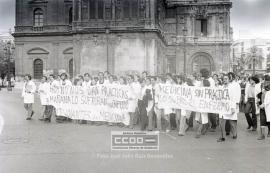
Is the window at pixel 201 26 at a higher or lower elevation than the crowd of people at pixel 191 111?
higher

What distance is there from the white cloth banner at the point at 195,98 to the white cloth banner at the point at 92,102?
1.64 meters

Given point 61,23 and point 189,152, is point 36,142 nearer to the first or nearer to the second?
point 189,152

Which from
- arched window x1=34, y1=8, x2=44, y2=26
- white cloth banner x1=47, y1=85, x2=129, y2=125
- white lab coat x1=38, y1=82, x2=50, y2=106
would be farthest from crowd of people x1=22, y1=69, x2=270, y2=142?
arched window x1=34, y1=8, x2=44, y2=26

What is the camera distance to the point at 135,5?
37750 mm

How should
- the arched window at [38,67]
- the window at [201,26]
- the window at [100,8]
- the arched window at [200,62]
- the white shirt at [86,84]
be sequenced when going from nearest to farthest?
the white shirt at [86,84], the window at [100,8], the arched window at [38,67], the arched window at [200,62], the window at [201,26]

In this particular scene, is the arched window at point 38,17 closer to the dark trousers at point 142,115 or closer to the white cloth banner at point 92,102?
the white cloth banner at point 92,102

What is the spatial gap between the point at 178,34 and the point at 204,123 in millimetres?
43734

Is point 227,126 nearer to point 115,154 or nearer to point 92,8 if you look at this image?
point 115,154

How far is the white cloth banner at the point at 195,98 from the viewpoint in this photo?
1281 centimetres

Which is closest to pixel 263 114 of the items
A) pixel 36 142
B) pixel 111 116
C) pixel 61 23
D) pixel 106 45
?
pixel 111 116

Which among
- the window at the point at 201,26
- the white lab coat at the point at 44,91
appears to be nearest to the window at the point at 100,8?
the window at the point at 201,26

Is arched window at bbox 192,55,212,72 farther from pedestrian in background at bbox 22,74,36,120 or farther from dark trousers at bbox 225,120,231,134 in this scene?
dark trousers at bbox 225,120,231,134

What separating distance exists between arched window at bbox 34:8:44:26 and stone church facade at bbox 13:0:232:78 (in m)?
0.12

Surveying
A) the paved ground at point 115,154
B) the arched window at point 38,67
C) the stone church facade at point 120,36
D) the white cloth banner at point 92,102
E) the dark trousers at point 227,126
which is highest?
the stone church facade at point 120,36
